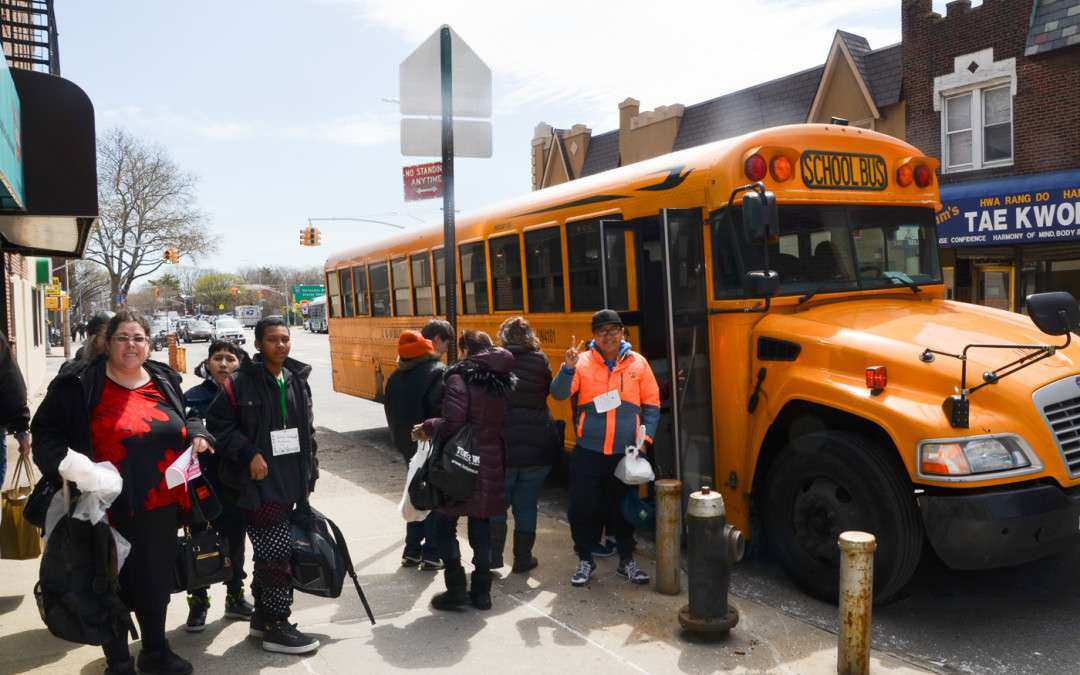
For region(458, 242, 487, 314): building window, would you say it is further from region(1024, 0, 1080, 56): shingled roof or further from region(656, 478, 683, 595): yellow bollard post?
region(1024, 0, 1080, 56): shingled roof

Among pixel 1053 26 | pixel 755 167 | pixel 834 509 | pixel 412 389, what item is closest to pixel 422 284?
pixel 412 389

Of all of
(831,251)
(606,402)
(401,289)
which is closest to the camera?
(606,402)

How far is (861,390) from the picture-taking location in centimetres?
466

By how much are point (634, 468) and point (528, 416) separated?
725mm

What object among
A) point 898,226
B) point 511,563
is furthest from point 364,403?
point 898,226

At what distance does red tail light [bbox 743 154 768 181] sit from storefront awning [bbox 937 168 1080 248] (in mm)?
10633

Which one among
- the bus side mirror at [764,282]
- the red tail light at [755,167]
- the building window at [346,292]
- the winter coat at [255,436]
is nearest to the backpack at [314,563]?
the winter coat at [255,436]

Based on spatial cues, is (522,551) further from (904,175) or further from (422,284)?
(422,284)

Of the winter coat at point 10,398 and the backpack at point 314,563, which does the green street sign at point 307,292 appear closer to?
the winter coat at point 10,398

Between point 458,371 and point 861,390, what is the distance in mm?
2183

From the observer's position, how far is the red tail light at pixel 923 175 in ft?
20.1

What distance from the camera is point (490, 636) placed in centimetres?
450

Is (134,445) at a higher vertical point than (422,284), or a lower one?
lower

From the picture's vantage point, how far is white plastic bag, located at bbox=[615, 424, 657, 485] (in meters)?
5.14
